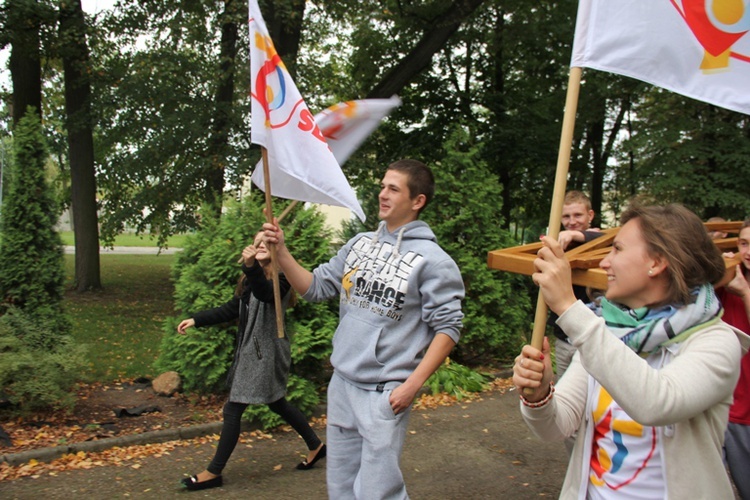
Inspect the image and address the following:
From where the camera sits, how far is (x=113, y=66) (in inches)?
533

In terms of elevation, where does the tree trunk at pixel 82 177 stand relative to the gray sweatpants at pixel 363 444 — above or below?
above

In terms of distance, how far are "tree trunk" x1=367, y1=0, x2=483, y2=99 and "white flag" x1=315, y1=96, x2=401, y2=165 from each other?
10116 mm

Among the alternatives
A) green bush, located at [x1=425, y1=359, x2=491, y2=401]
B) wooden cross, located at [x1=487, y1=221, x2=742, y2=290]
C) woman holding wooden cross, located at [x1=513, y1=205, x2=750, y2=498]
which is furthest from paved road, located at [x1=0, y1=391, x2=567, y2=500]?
woman holding wooden cross, located at [x1=513, y1=205, x2=750, y2=498]

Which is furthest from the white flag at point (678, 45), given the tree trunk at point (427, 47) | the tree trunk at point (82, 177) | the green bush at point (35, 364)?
the tree trunk at point (82, 177)

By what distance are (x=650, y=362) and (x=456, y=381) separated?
5995 millimetres

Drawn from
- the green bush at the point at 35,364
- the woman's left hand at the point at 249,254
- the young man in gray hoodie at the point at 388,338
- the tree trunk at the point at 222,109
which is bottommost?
the green bush at the point at 35,364

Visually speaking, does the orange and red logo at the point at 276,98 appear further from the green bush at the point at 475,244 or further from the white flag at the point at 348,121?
the green bush at the point at 475,244

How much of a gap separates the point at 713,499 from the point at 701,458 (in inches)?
4.4

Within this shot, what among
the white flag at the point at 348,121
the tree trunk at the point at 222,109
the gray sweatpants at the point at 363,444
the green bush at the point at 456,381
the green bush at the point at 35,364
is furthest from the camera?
the tree trunk at the point at 222,109

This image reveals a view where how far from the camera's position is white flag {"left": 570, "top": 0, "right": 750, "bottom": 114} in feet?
7.55

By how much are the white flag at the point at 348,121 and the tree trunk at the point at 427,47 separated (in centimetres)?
1012

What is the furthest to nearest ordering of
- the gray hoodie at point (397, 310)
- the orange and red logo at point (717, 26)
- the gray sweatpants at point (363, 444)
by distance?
the gray hoodie at point (397, 310) → the gray sweatpants at point (363, 444) → the orange and red logo at point (717, 26)

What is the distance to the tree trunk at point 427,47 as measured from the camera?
14289 millimetres

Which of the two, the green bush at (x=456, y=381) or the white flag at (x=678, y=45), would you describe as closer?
the white flag at (x=678, y=45)
